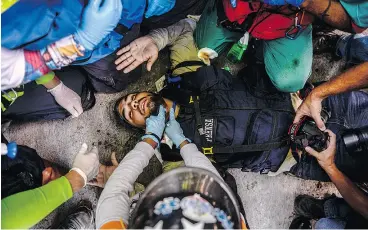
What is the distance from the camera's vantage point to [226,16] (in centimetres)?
307

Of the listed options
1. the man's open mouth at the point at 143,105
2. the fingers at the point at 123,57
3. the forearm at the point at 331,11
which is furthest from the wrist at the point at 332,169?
the fingers at the point at 123,57

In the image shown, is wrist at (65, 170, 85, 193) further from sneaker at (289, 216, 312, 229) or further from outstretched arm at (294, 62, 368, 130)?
sneaker at (289, 216, 312, 229)

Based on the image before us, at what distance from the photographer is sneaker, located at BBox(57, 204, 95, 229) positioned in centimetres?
285

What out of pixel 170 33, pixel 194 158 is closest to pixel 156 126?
pixel 194 158

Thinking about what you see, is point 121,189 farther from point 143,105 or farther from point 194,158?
point 143,105

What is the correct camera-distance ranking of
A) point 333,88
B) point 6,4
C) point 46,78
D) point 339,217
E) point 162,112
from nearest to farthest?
point 6,4
point 46,78
point 333,88
point 339,217
point 162,112

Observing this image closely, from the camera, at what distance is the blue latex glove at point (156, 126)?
2.90 m

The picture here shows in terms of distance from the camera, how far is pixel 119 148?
3.34 meters

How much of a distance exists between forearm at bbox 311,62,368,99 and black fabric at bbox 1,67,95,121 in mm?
1644

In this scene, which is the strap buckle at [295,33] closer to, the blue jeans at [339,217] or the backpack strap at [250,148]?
the backpack strap at [250,148]

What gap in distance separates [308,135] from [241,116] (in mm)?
492

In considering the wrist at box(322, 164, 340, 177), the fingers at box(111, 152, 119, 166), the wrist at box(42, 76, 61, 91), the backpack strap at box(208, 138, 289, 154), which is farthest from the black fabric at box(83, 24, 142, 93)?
the wrist at box(322, 164, 340, 177)

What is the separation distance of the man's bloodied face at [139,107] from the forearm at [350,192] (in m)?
1.31

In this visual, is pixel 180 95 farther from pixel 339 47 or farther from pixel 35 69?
pixel 339 47
